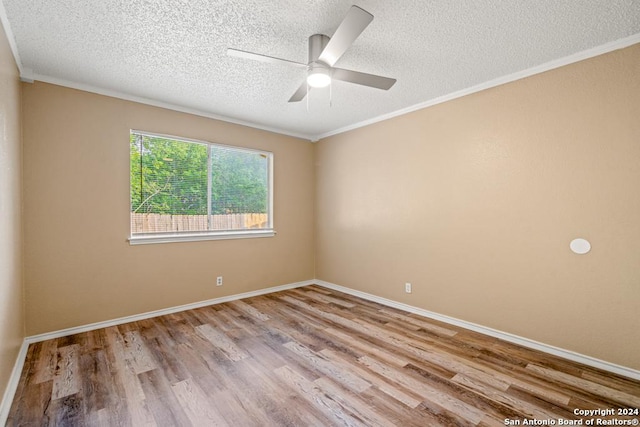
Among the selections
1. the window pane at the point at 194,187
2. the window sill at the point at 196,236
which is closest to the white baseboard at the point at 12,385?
the window sill at the point at 196,236

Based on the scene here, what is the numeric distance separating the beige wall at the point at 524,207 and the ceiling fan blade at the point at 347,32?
186cm

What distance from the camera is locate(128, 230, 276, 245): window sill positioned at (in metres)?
3.31

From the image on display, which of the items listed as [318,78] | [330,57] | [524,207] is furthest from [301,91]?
[524,207]

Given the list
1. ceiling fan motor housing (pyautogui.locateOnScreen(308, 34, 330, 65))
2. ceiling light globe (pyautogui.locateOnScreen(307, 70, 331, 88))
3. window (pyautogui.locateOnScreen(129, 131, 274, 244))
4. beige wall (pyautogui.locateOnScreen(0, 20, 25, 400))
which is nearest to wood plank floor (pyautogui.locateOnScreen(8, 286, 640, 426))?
beige wall (pyautogui.locateOnScreen(0, 20, 25, 400))

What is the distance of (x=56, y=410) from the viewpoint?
181cm

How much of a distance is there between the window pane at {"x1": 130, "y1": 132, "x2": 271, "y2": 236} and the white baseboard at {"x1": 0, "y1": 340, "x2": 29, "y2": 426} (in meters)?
1.40

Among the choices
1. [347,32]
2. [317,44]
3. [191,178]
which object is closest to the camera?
[347,32]

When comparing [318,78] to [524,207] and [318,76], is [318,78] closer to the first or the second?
[318,76]

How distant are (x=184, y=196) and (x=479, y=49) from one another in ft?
11.4

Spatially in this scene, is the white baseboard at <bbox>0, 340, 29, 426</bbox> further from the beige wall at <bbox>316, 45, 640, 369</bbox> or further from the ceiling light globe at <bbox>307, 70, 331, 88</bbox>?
the beige wall at <bbox>316, 45, 640, 369</bbox>

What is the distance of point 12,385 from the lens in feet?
6.55

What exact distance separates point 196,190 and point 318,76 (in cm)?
239

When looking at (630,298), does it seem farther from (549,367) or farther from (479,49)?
(479,49)

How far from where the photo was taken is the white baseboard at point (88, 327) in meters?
1.85
